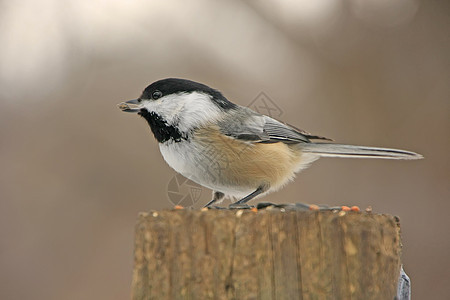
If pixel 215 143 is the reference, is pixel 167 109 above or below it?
above

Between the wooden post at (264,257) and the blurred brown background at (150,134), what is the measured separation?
187 centimetres

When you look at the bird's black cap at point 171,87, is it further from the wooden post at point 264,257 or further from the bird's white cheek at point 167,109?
the wooden post at point 264,257

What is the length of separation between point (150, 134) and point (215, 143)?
126 cm

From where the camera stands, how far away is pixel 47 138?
3.40 metres

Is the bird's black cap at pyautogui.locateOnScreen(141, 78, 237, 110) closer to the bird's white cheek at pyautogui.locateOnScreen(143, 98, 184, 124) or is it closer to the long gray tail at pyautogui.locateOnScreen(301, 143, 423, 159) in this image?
the bird's white cheek at pyautogui.locateOnScreen(143, 98, 184, 124)

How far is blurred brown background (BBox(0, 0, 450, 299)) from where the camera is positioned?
3268 mm

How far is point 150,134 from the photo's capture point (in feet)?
9.97

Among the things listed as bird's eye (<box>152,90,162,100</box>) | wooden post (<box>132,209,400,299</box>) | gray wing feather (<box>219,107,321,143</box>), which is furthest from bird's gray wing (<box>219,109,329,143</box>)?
wooden post (<box>132,209,400,299</box>)

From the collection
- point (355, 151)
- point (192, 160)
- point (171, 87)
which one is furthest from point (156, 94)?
point (355, 151)

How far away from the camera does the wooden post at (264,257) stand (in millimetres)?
1026

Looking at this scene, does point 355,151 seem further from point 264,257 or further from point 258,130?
point 264,257

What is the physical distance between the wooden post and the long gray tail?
884 mm

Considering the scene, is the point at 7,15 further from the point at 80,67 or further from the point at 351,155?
the point at 351,155

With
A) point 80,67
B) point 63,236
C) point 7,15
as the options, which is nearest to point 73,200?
point 63,236
